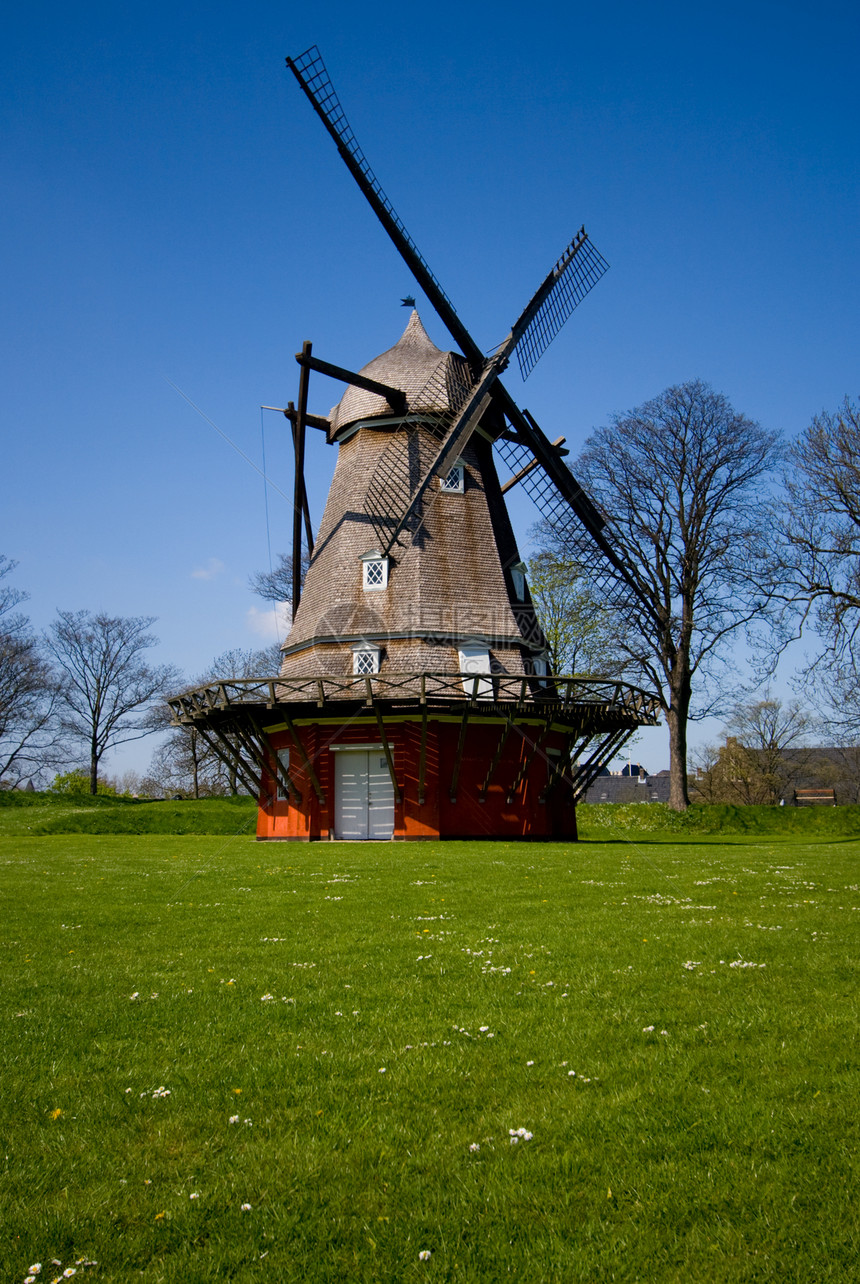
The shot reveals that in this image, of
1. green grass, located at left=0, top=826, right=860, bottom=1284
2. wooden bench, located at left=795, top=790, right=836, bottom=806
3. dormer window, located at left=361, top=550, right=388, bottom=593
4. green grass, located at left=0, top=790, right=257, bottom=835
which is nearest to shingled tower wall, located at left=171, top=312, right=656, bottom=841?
dormer window, located at left=361, top=550, right=388, bottom=593

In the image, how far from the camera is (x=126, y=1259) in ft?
10.7

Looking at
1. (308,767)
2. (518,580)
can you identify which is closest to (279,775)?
(308,767)

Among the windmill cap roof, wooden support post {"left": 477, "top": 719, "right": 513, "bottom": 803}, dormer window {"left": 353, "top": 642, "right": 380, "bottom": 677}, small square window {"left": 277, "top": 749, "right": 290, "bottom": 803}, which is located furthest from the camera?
the windmill cap roof

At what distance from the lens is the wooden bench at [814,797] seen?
68.1m

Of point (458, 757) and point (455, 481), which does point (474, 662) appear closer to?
point (458, 757)

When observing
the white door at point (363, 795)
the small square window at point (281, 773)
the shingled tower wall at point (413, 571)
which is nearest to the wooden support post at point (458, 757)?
the shingled tower wall at point (413, 571)

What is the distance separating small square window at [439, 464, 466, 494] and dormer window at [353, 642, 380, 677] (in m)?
5.74

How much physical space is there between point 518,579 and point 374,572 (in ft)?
16.6

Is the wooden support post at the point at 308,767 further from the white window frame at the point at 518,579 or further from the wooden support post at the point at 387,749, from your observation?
the white window frame at the point at 518,579

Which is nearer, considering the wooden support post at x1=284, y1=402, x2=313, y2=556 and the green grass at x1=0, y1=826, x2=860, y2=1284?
the green grass at x1=0, y1=826, x2=860, y2=1284

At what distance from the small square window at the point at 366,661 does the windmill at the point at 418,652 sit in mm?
44

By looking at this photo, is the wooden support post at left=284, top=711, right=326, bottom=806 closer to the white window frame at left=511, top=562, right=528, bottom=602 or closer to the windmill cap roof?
the white window frame at left=511, top=562, right=528, bottom=602

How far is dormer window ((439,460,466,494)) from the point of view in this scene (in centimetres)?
2655

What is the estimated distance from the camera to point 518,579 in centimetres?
2769
